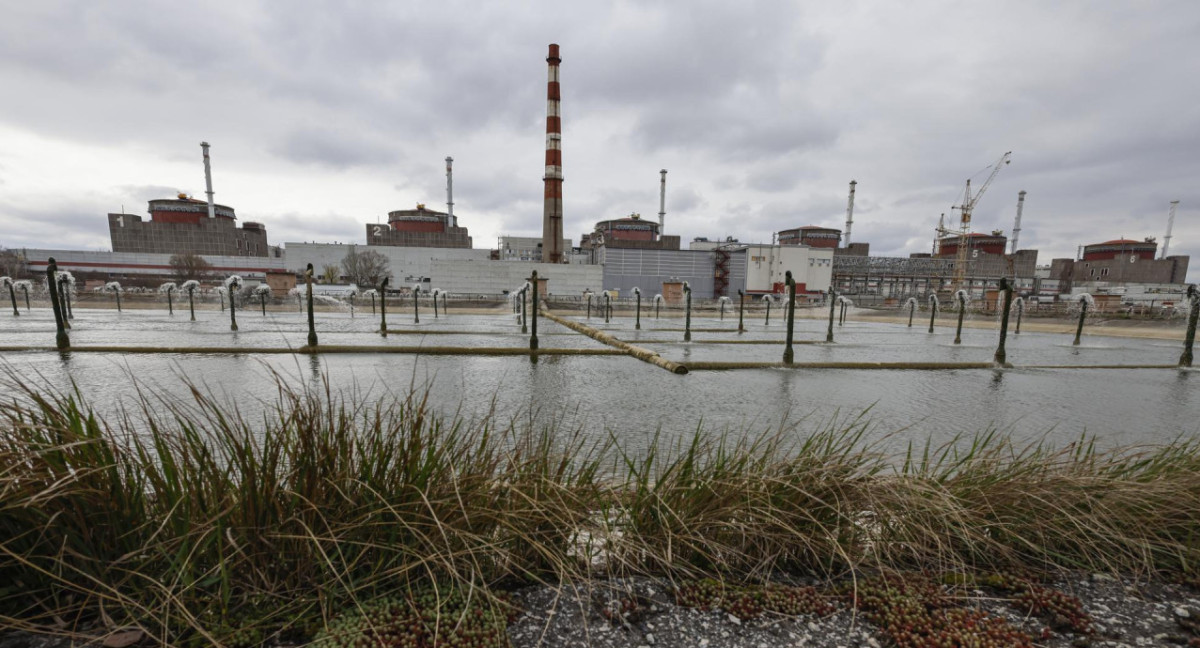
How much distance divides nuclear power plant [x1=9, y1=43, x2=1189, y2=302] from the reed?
163 ft

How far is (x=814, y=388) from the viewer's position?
29.4 ft

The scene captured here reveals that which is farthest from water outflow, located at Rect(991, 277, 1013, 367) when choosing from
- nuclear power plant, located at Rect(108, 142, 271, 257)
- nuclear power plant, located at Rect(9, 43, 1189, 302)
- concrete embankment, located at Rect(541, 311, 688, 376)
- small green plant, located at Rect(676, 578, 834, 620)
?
nuclear power plant, located at Rect(108, 142, 271, 257)

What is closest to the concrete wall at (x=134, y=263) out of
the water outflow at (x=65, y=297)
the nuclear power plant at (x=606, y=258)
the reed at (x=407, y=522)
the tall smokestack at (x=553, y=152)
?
the nuclear power plant at (x=606, y=258)

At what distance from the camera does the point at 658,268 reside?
6481 centimetres

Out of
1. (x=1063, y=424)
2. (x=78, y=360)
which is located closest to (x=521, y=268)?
(x=78, y=360)

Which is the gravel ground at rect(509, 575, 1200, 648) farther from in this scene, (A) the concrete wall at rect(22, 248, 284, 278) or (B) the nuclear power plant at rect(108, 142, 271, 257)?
(B) the nuclear power plant at rect(108, 142, 271, 257)

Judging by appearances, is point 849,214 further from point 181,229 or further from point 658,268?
point 181,229

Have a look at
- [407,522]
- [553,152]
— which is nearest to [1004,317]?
[407,522]

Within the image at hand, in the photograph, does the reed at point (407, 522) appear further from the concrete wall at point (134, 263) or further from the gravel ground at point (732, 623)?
the concrete wall at point (134, 263)

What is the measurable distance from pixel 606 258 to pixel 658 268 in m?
7.59

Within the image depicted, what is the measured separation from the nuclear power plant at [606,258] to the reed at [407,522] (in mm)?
49774

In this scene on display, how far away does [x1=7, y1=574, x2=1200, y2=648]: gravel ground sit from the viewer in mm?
1833

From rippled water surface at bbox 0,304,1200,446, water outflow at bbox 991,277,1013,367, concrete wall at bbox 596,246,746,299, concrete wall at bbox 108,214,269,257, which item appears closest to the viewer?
rippled water surface at bbox 0,304,1200,446

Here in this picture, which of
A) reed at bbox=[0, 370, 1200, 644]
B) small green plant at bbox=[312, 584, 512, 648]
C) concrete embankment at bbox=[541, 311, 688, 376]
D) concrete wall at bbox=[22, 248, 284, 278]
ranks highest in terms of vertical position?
concrete wall at bbox=[22, 248, 284, 278]
